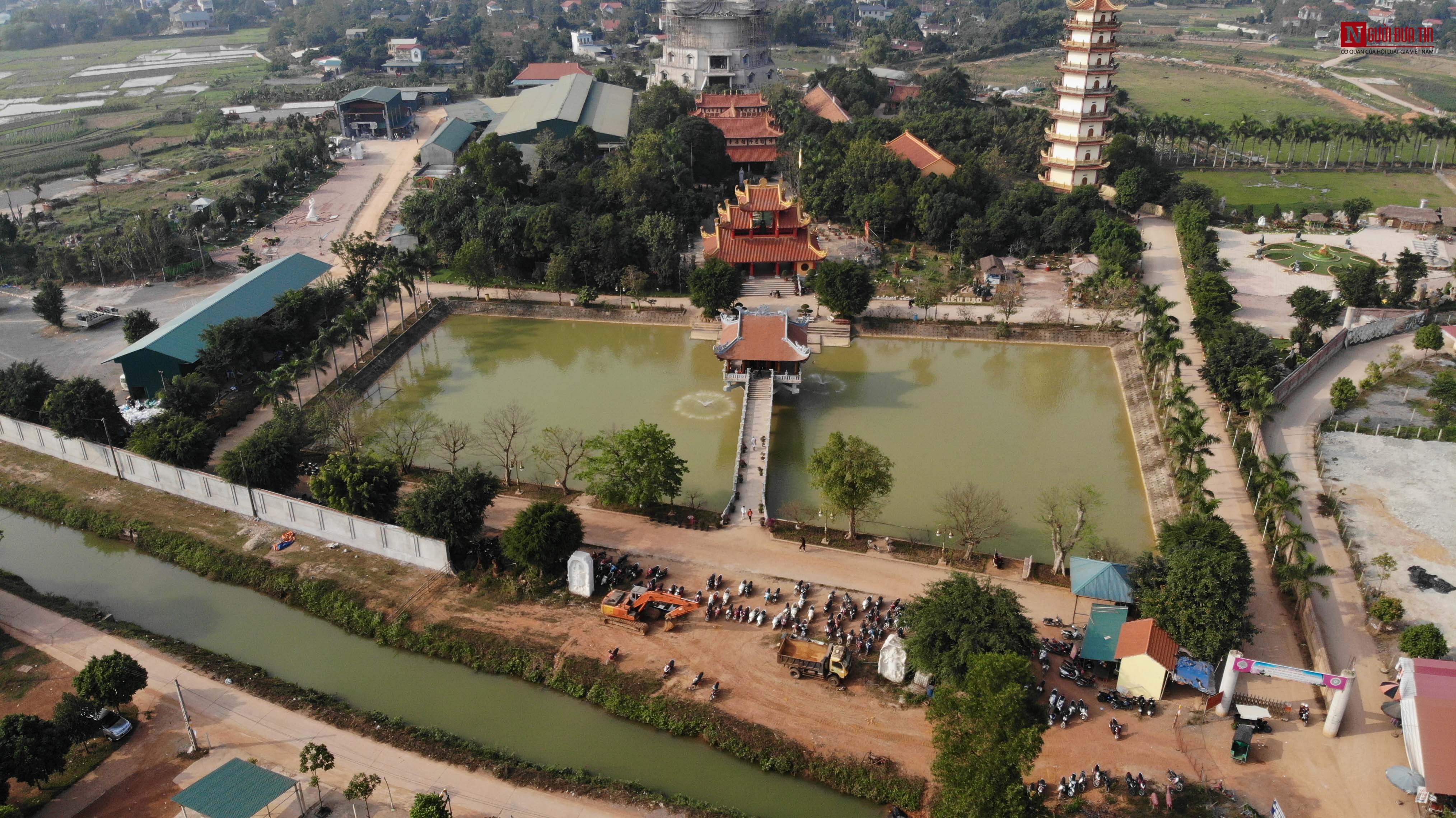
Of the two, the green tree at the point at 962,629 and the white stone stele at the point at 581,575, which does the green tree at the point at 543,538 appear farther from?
the green tree at the point at 962,629

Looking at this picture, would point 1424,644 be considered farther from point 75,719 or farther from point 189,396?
point 189,396

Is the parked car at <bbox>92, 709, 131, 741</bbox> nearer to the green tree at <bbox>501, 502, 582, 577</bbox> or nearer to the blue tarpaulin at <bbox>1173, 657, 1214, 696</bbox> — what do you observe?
the green tree at <bbox>501, 502, 582, 577</bbox>

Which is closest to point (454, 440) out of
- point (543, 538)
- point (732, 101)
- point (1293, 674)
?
point (543, 538)

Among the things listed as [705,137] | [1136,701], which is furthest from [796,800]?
[705,137]

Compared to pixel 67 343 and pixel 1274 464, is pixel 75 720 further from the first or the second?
pixel 1274 464

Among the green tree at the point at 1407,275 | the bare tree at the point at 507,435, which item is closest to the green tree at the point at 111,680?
the bare tree at the point at 507,435
